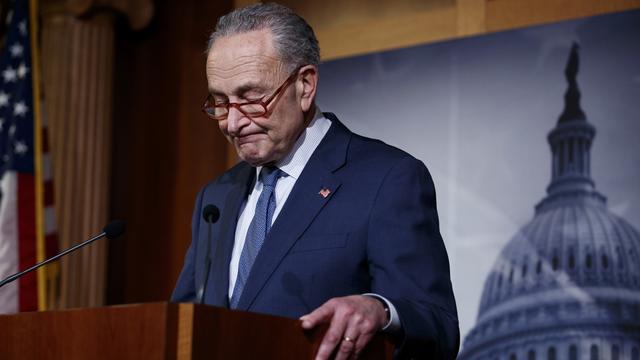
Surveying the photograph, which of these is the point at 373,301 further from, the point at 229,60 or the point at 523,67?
the point at 523,67

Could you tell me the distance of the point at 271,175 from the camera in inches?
96.8

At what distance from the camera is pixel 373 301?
1.83 meters

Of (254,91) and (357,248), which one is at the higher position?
(254,91)

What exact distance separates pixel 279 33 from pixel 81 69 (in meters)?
2.68

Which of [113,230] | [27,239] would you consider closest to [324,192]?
[113,230]

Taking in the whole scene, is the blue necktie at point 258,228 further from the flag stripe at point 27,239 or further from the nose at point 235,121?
the flag stripe at point 27,239

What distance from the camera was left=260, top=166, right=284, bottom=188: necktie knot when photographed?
2.45 meters

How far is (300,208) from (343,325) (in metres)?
0.59

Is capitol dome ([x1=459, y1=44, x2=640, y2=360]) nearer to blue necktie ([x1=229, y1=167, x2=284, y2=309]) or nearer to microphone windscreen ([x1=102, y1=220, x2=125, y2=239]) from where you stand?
blue necktie ([x1=229, y1=167, x2=284, y2=309])

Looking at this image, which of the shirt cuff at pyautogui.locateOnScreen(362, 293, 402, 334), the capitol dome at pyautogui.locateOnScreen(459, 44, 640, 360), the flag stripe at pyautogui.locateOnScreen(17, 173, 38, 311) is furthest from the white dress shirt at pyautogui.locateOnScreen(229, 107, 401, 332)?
the flag stripe at pyautogui.locateOnScreen(17, 173, 38, 311)

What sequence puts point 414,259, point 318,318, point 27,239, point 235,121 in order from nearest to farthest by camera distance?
1. point 318,318
2. point 414,259
3. point 235,121
4. point 27,239

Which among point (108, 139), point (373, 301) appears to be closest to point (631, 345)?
point (373, 301)

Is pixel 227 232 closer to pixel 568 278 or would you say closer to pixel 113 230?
pixel 113 230

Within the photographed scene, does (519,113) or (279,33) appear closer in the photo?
(279,33)
